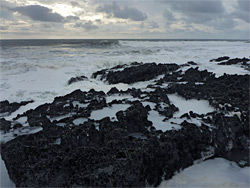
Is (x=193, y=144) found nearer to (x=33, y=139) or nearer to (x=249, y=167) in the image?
(x=249, y=167)

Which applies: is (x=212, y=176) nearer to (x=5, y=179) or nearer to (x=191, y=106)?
(x=191, y=106)

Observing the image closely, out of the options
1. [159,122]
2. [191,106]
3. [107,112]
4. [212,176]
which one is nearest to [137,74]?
[191,106]

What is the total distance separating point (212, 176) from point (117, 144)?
1.70 meters

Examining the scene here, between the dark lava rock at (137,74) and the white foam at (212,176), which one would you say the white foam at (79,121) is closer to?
the white foam at (212,176)

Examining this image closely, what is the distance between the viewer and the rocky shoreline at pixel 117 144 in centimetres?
284

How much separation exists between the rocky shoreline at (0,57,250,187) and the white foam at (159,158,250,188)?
122mm

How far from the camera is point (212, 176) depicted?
10.6 ft

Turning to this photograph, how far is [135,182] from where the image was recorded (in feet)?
9.39

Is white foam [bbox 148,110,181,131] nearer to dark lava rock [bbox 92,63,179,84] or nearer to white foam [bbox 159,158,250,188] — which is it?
white foam [bbox 159,158,250,188]

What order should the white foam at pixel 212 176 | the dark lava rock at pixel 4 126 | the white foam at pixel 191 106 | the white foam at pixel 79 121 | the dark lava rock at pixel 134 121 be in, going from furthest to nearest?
the white foam at pixel 191 106
the white foam at pixel 79 121
the dark lava rock at pixel 4 126
the dark lava rock at pixel 134 121
the white foam at pixel 212 176

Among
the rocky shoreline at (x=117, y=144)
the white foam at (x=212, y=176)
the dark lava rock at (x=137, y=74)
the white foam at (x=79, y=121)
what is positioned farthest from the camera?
the dark lava rock at (x=137, y=74)

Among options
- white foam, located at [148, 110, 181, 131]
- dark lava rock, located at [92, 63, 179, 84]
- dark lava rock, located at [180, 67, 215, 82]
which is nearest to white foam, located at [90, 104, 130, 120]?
white foam, located at [148, 110, 181, 131]

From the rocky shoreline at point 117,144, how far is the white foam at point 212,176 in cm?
12

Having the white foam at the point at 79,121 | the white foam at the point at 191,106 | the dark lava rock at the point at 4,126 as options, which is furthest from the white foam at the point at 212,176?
the dark lava rock at the point at 4,126
